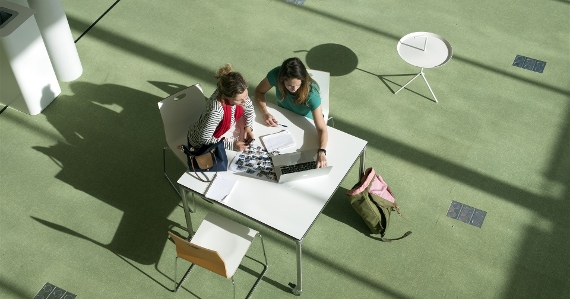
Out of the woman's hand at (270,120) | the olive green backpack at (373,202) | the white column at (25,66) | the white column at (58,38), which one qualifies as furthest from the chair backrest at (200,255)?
the white column at (58,38)

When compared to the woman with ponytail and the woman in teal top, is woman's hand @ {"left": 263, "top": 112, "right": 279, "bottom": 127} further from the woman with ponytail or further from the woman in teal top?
the woman with ponytail

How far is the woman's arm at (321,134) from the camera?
4496mm

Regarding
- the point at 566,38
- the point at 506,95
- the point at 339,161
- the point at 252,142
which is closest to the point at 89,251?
the point at 252,142

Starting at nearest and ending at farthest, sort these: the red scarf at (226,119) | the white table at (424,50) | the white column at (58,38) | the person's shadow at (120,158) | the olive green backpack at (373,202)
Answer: the red scarf at (226,119) → the olive green backpack at (373,202) → the person's shadow at (120,158) → the white column at (58,38) → the white table at (424,50)

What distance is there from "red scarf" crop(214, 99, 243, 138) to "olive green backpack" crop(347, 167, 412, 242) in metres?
1.03

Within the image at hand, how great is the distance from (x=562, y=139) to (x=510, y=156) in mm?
545

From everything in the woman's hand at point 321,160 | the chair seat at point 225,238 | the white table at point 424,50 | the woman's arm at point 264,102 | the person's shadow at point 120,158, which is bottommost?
the person's shadow at point 120,158

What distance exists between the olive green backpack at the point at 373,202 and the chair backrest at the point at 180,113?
1.32 m

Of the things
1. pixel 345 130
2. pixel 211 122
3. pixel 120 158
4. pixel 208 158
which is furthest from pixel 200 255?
pixel 345 130

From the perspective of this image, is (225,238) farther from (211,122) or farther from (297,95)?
(297,95)

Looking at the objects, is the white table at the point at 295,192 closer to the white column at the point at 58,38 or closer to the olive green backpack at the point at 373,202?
the olive green backpack at the point at 373,202

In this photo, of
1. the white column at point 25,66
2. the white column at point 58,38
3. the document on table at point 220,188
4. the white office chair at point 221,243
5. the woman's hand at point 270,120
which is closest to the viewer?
the white office chair at point 221,243

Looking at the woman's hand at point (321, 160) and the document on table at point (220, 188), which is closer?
the document on table at point (220, 188)

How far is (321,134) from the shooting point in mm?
4664
